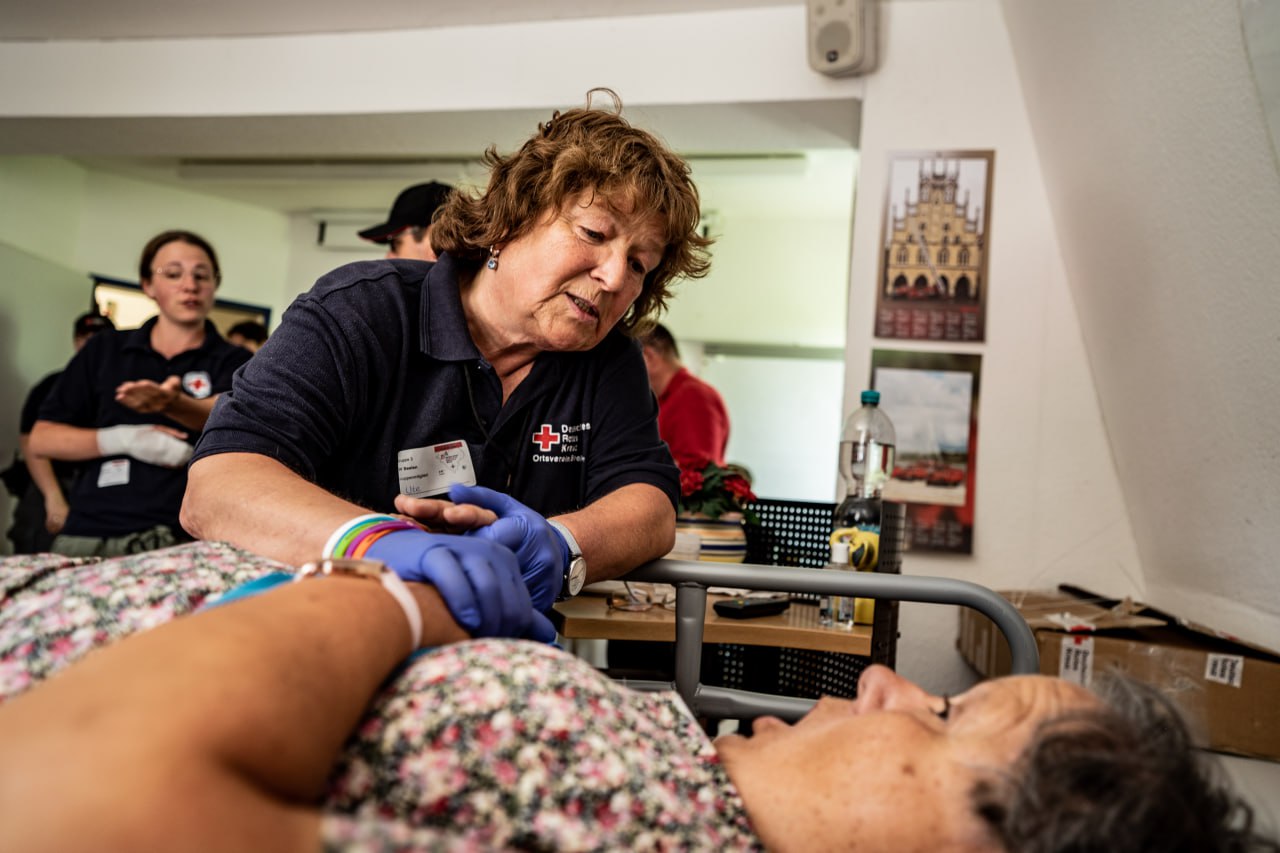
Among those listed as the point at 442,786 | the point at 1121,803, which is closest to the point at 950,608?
the point at 1121,803

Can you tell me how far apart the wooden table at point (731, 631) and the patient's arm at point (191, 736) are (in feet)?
3.63

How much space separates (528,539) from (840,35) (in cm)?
252

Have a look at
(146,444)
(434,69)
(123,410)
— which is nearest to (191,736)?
(146,444)

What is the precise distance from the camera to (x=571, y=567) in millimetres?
1215

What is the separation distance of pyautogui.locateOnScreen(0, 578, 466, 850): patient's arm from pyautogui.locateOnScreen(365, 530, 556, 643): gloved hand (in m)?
0.22

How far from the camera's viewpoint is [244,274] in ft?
21.2

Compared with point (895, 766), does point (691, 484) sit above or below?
above

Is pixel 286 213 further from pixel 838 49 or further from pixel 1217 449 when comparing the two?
pixel 1217 449

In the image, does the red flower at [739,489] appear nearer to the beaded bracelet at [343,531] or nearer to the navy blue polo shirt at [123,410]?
the beaded bracelet at [343,531]

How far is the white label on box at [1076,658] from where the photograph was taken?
2217 mm

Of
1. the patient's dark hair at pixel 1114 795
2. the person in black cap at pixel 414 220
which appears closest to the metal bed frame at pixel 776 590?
the patient's dark hair at pixel 1114 795

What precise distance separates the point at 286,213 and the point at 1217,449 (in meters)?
6.26

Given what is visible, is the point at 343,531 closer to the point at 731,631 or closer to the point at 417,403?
the point at 417,403

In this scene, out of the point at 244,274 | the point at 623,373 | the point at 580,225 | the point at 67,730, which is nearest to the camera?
the point at 67,730
